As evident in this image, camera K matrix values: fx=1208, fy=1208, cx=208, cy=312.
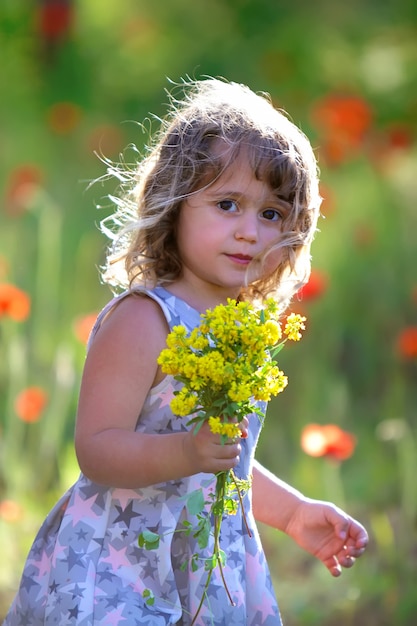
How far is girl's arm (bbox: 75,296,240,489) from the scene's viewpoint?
1.73 m

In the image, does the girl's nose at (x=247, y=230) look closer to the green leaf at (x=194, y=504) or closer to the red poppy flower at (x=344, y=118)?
the green leaf at (x=194, y=504)

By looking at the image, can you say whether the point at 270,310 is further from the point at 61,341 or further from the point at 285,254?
the point at 61,341

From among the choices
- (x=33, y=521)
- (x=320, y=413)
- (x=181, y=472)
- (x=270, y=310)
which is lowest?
(x=33, y=521)

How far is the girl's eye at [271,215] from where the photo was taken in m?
1.99

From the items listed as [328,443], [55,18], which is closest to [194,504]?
[328,443]

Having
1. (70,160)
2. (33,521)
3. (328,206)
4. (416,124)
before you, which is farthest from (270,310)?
(416,124)

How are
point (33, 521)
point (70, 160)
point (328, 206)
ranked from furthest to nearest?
point (70, 160)
point (328, 206)
point (33, 521)

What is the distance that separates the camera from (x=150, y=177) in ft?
6.88

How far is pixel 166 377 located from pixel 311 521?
0.47m

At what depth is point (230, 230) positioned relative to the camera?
75.9 inches

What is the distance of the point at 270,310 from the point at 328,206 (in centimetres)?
254

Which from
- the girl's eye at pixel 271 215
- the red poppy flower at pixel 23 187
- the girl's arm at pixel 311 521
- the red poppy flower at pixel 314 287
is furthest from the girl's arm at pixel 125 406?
the red poppy flower at pixel 23 187

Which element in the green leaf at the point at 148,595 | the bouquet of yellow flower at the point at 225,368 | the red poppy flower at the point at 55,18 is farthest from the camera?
the red poppy flower at the point at 55,18

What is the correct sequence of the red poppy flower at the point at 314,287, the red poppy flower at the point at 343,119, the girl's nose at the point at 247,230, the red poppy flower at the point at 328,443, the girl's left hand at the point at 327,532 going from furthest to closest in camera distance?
the red poppy flower at the point at 343,119 < the red poppy flower at the point at 314,287 < the red poppy flower at the point at 328,443 < the girl's left hand at the point at 327,532 < the girl's nose at the point at 247,230
